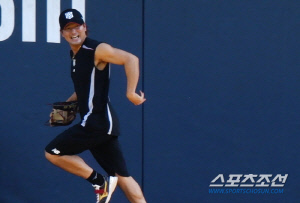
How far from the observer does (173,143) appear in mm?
7859

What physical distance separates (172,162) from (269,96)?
0.98m

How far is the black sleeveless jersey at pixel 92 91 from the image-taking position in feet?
21.7

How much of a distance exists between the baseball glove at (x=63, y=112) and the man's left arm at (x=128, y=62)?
0.55 m

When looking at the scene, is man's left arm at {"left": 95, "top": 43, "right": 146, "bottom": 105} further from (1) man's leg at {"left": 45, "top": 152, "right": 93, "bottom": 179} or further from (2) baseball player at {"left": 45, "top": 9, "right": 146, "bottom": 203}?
(1) man's leg at {"left": 45, "top": 152, "right": 93, "bottom": 179}

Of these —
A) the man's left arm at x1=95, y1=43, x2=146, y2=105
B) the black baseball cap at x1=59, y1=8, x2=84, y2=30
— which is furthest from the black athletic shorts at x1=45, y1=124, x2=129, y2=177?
the black baseball cap at x1=59, y1=8, x2=84, y2=30

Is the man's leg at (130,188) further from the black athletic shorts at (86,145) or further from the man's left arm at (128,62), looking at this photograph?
the man's left arm at (128,62)

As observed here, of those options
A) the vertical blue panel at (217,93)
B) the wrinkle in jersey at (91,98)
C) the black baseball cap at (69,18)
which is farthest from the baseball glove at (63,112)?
the vertical blue panel at (217,93)

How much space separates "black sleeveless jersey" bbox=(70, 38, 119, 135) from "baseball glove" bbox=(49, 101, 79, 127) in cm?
16

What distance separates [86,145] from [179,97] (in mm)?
1286

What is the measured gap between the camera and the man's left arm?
6.39 metres

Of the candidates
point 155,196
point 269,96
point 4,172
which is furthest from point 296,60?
point 4,172

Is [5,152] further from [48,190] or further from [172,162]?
[172,162]

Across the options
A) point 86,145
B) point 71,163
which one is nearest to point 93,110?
point 86,145

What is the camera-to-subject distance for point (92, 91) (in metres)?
6.68
